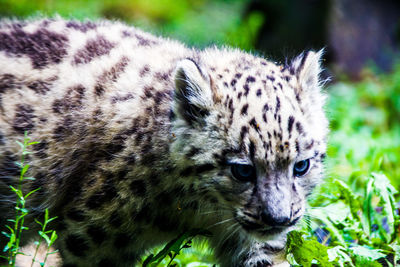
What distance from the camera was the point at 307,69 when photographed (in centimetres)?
573

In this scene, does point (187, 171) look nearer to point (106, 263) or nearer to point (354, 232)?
point (106, 263)

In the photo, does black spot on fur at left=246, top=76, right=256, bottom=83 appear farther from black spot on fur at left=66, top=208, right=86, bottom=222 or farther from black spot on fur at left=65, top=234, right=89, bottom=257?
black spot on fur at left=65, top=234, right=89, bottom=257

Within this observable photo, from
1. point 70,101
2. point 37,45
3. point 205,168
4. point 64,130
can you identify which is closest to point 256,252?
point 205,168

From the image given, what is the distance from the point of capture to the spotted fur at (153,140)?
506cm

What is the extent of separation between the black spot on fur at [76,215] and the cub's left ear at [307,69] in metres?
2.45

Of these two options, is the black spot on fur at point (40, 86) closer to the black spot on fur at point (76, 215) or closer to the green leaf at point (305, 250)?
the black spot on fur at point (76, 215)

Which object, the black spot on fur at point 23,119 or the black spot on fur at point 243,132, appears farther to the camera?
the black spot on fur at point 23,119

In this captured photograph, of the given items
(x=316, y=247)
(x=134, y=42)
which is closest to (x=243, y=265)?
(x=316, y=247)

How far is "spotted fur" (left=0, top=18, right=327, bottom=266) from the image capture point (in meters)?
5.06

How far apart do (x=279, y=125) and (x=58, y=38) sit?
9.17ft

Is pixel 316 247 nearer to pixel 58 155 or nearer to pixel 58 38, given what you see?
pixel 58 155

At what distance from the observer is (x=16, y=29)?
6.66m

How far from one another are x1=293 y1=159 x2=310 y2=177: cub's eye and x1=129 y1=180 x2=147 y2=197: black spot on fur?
139cm

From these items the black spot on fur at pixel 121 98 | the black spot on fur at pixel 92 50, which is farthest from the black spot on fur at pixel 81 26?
the black spot on fur at pixel 121 98
